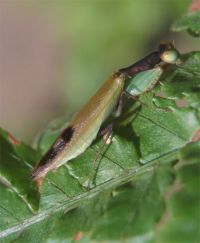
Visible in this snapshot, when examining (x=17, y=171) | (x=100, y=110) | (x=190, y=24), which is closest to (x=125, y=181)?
(x=100, y=110)

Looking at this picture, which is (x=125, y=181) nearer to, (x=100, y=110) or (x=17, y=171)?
(x=100, y=110)

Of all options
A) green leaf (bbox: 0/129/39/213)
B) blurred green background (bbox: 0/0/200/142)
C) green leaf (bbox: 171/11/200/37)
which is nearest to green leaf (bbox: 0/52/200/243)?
green leaf (bbox: 0/129/39/213)

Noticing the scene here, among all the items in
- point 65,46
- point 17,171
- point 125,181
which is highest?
point 17,171

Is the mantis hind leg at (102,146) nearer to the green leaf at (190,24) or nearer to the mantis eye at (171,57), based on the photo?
the mantis eye at (171,57)

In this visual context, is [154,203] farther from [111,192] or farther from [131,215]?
[111,192]

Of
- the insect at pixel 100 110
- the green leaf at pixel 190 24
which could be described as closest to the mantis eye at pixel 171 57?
the insect at pixel 100 110

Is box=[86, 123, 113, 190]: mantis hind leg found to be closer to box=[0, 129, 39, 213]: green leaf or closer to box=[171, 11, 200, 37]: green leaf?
box=[0, 129, 39, 213]: green leaf

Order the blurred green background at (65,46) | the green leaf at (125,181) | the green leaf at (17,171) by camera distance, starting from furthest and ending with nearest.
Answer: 1. the blurred green background at (65,46)
2. the green leaf at (17,171)
3. the green leaf at (125,181)
